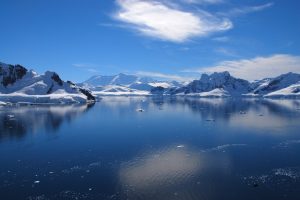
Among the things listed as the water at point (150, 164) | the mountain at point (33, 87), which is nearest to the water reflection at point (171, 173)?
the water at point (150, 164)

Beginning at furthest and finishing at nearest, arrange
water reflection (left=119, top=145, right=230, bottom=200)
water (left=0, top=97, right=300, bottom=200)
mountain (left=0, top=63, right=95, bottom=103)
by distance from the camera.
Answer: mountain (left=0, top=63, right=95, bottom=103), water (left=0, top=97, right=300, bottom=200), water reflection (left=119, top=145, right=230, bottom=200)

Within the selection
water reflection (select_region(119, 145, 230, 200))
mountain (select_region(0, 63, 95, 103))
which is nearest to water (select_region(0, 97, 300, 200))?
water reflection (select_region(119, 145, 230, 200))

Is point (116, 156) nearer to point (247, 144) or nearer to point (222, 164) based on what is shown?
point (222, 164)

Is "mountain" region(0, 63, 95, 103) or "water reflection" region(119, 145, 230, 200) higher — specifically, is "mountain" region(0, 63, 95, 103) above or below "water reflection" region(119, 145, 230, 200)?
above

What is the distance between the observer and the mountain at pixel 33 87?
506 feet

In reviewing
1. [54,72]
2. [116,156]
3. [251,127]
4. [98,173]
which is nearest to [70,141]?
[116,156]

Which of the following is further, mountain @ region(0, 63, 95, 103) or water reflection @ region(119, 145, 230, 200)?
mountain @ region(0, 63, 95, 103)

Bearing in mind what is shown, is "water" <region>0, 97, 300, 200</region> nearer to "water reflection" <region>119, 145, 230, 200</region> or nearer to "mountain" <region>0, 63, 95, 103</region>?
"water reflection" <region>119, 145, 230, 200</region>

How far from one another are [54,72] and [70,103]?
34145mm

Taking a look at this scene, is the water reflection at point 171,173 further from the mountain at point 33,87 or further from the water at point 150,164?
the mountain at point 33,87

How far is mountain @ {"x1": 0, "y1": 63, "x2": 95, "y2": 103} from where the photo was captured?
506 ft

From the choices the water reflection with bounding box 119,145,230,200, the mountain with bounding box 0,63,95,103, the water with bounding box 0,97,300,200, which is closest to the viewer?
the water reflection with bounding box 119,145,230,200

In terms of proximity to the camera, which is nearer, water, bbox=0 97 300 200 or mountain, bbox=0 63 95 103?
water, bbox=0 97 300 200

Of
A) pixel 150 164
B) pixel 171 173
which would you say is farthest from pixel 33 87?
pixel 171 173
